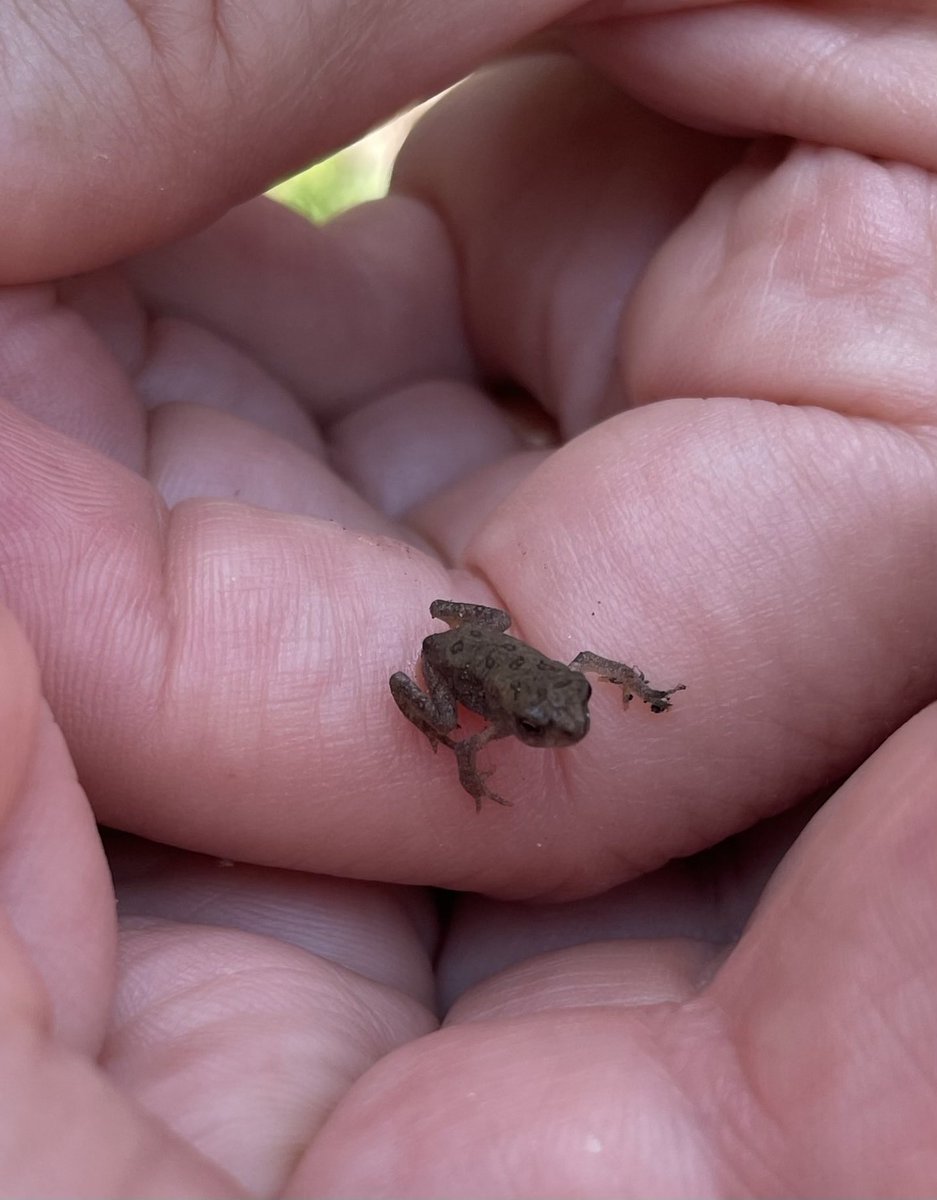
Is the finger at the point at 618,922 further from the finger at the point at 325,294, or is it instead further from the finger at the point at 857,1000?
the finger at the point at 325,294

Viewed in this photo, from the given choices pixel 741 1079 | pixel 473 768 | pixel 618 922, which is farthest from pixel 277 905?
pixel 741 1079

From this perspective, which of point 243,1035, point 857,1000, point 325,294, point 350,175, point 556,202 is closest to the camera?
point 857,1000

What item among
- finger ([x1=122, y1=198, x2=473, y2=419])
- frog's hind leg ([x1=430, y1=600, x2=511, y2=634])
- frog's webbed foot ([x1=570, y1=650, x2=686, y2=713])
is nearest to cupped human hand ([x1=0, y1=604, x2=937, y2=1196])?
frog's webbed foot ([x1=570, y1=650, x2=686, y2=713])

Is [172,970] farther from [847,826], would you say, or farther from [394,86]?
[394,86]

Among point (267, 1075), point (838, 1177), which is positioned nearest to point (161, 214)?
point (267, 1075)

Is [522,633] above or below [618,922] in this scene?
above

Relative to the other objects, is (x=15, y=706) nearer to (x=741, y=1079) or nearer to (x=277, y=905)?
(x=277, y=905)
